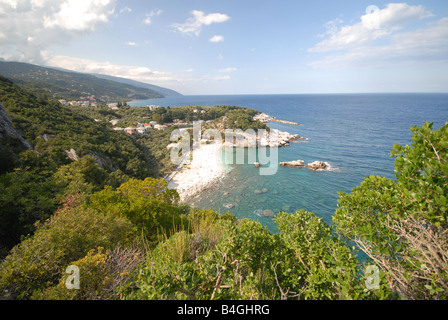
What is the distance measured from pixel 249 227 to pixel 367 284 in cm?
263

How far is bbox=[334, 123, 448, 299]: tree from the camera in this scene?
3.09 metres

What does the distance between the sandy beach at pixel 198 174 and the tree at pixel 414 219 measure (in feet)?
74.0

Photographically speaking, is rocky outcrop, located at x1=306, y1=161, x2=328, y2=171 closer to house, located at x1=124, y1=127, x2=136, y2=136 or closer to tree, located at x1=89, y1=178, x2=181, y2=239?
tree, located at x1=89, y1=178, x2=181, y2=239

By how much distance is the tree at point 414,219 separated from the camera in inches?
121

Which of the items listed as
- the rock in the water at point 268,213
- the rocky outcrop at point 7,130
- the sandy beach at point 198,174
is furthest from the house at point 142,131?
the rock in the water at point 268,213

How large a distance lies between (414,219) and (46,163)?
20.6 meters

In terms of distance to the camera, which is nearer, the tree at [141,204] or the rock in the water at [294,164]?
the tree at [141,204]

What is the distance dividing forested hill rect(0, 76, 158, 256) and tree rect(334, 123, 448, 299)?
1278 cm

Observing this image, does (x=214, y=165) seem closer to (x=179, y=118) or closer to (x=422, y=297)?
(x=422, y=297)

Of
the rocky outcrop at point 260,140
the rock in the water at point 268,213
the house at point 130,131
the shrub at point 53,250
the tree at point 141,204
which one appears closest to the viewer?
the shrub at point 53,250

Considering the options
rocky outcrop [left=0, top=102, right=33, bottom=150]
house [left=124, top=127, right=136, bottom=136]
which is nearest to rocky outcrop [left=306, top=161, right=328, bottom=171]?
rocky outcrop [left=0, top=102, right=33, bottom=150]

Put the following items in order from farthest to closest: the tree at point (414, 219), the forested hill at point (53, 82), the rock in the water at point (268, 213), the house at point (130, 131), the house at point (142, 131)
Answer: the forested hill at point (53, 82) → the house at point (142, 131) → the house at point (130, 131) → the rock in the water at point (268, 213) → the tree at point (414, 219)

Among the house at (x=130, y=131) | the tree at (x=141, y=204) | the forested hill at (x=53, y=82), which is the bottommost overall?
the tree at (x=141, y=204)

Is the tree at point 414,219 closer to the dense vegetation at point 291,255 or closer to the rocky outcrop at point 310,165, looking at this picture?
the dense vegetation at point 291,255
